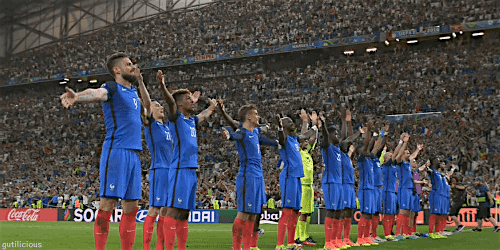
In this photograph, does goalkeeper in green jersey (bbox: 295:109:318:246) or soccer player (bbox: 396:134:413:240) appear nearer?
goalkeeper in green jersey (bbox: 295:109:318:246)

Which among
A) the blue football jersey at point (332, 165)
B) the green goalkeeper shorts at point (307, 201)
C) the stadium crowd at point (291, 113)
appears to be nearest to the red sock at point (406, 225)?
the green goalkeeper shorts at point (307, 201)

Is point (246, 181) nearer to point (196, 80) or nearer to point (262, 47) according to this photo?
point (262, 47)

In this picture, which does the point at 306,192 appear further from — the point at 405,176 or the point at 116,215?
the point at 116,215

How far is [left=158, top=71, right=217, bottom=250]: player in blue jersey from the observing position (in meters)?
7.36

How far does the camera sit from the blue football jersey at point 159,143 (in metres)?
9.28

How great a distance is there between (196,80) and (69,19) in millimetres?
14108

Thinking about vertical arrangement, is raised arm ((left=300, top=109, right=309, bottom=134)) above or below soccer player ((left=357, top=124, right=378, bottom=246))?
above

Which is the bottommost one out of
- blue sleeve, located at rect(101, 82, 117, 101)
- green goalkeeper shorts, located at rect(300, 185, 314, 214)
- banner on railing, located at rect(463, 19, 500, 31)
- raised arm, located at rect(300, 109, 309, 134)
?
green goalkeeper shorts, located at rect(300, 185, 314, 214)

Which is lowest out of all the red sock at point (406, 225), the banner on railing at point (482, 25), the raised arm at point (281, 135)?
the red sock at point (406, 225)

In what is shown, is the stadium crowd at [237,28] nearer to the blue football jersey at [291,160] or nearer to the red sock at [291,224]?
the blue football jersey at [291,160]

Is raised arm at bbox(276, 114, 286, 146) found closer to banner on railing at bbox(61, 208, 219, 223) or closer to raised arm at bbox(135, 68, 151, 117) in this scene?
raised arm at bbox(135, 68, 151, 117)

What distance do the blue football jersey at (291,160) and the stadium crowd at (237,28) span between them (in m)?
26.5

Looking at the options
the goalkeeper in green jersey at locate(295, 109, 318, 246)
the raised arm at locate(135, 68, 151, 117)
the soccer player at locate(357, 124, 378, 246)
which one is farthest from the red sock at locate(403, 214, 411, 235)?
the raised arm at locate(135, 68, 151, 117)

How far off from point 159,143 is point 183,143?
161 centimetres
